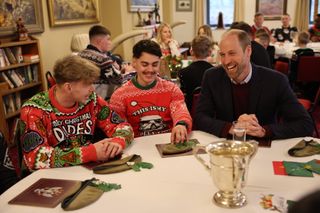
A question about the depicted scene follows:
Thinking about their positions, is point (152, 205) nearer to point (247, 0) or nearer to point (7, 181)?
point (7, 181)

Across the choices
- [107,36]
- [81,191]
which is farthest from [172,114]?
[107,36]

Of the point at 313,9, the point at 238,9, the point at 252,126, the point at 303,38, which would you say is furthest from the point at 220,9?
the point at 252,126

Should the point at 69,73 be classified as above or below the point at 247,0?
below

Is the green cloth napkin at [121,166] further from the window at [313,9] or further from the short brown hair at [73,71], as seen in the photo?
the window at [313,9]

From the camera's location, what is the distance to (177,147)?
5.95 ft

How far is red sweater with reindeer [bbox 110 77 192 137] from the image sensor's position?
232 cm

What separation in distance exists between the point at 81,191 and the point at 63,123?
0.59 m

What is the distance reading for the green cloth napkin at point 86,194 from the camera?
4.25 ft

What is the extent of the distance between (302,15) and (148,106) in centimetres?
789

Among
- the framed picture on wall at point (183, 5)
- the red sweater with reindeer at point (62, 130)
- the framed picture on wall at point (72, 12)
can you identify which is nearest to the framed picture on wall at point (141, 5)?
the framed picture on wall at point (72, 12)

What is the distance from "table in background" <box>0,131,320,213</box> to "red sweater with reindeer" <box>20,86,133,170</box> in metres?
0.07

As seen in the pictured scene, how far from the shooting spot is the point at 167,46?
19.2 feet

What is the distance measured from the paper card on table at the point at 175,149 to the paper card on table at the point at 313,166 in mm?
495

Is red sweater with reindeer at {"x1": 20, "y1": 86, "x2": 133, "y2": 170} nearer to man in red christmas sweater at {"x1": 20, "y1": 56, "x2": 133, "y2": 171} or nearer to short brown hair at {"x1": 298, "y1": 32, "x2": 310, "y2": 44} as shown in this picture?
man in red christmas sweater at {"x1": 20, "y1": 56, "x2": 133, "y2": 171}
